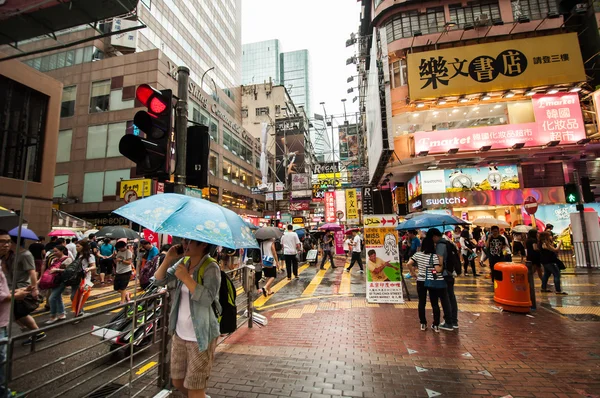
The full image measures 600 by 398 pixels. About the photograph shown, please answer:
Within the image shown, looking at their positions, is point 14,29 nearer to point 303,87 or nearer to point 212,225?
point 212,225

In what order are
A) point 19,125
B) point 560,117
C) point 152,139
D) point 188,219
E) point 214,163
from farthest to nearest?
point 214,163 → point 560,117 → point 19,125 → point 152,139 → point 188,219

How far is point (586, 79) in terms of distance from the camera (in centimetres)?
1973

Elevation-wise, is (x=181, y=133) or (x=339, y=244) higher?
(x=181, y=133)

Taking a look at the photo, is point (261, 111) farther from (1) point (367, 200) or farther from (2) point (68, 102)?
(1) point (367, 200)

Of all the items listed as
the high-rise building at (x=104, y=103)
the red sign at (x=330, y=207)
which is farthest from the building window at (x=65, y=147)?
the red sign at (x=330, y=207)

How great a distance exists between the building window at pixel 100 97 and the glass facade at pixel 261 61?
10318 cm

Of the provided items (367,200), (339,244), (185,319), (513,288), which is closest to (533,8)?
(367,200)

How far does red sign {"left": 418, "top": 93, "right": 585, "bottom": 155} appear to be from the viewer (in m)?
19.3

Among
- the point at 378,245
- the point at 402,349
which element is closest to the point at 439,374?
the point at 402,349

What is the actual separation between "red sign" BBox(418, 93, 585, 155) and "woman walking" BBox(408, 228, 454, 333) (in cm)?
1584

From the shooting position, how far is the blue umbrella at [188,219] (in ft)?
7.81

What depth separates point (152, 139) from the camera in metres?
3.50

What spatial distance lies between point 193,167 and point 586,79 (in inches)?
1063

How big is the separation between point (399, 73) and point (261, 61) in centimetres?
11634
